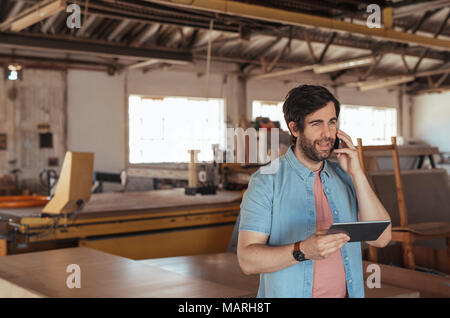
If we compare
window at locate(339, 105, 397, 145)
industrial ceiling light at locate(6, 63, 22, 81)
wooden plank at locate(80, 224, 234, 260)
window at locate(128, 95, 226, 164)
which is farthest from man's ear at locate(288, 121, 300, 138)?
window at locate(339, 105, 397, 145)

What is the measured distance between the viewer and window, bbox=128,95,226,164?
482 inches

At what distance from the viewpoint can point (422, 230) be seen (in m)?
3.70

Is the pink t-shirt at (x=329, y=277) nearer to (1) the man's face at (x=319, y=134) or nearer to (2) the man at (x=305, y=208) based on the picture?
(2) the man at (x=305, y=208)

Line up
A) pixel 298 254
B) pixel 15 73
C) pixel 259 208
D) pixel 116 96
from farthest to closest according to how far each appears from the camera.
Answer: pixel 116 96
pixel 15 73
pixel 259 208
pixel 298 254

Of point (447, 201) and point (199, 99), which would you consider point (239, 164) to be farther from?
point (199, 99)

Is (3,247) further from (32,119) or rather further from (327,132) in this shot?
(32,119)

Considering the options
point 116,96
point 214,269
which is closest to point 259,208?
point 214,269

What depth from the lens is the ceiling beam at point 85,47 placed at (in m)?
7.99

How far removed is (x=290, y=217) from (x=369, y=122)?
15.8 m

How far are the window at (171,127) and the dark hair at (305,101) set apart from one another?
10.2 metres

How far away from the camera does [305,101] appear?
167 centimetres

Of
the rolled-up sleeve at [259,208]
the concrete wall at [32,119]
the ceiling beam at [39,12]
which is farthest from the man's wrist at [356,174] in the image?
the concrete wall at [32,119]
